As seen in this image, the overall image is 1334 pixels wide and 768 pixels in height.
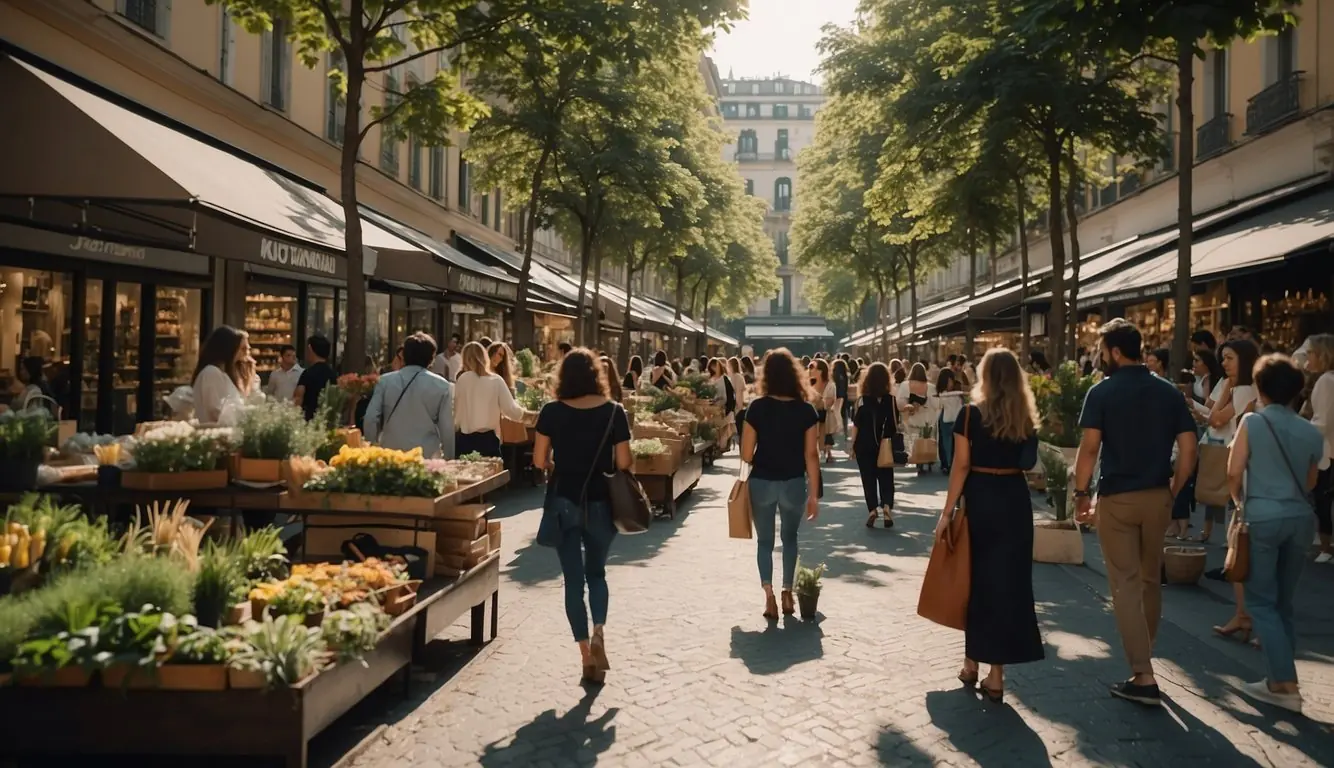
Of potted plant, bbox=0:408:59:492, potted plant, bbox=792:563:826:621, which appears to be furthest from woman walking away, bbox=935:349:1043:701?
potted plant, bbox=0:408:59:492

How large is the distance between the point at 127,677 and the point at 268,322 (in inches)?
611

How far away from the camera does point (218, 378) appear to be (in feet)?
25.2

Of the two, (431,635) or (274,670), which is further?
(431,635)

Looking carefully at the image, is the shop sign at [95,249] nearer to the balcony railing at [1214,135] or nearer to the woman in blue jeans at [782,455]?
the woman in blue jeans at [782,455]

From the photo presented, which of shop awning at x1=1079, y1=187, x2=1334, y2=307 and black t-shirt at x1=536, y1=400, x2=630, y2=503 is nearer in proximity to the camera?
black t-shirt at x1=536, y1=400, x2=630, y2=503

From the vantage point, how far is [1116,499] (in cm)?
571

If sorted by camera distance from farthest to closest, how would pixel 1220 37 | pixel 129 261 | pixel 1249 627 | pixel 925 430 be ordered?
pixel 925 430, pixel 129 261, pixel 1220 37, pixel 1249 627

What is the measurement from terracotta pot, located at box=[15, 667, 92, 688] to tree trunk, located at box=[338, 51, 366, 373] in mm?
8241

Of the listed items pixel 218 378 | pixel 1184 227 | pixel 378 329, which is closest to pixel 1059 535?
pixel 1184 227

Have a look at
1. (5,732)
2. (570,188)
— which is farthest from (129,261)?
(570,188)

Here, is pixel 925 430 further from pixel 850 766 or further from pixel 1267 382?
pixel 850 766

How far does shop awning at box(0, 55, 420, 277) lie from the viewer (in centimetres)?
902

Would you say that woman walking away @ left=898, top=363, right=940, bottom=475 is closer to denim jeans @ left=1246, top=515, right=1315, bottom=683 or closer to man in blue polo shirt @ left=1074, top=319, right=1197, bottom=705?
man in blue polo shirt @ left=1074, top=319, right=1197, bottom=705

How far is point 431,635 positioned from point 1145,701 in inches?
142
